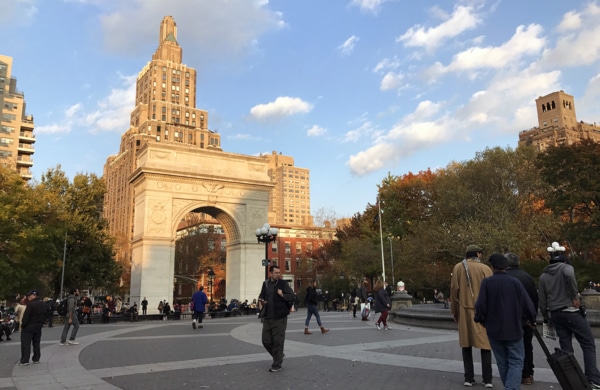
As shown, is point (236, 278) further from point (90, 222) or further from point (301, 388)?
point (301, 388)

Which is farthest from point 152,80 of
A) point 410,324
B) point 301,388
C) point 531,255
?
point 301,388

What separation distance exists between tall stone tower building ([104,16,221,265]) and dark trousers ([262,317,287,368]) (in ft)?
318

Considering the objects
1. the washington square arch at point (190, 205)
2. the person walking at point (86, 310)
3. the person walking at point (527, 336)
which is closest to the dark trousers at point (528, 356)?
the person walking at point (527, 336)

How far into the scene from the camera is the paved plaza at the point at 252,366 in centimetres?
661

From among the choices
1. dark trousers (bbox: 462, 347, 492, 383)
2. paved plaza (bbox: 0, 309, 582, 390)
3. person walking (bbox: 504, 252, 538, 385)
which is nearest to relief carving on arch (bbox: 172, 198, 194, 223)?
paved plaza (bbox: 0, 309, 582, 390)

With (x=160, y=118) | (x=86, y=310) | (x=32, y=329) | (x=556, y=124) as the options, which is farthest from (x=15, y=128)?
(x=556, y=124)

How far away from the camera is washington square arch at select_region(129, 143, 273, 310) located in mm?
33969

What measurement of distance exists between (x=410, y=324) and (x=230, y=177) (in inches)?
918

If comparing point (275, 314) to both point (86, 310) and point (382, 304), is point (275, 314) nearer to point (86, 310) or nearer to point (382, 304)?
point (382, 304)

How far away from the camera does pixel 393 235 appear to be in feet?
162

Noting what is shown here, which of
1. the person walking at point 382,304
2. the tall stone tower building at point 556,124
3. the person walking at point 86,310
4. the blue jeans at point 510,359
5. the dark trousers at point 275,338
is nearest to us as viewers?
the blue jeans at point 510,359

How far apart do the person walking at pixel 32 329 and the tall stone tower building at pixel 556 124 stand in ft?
369

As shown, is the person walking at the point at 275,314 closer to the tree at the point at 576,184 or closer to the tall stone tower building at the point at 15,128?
the tree at the point at 576,184

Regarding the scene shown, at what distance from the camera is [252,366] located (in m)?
8.18
